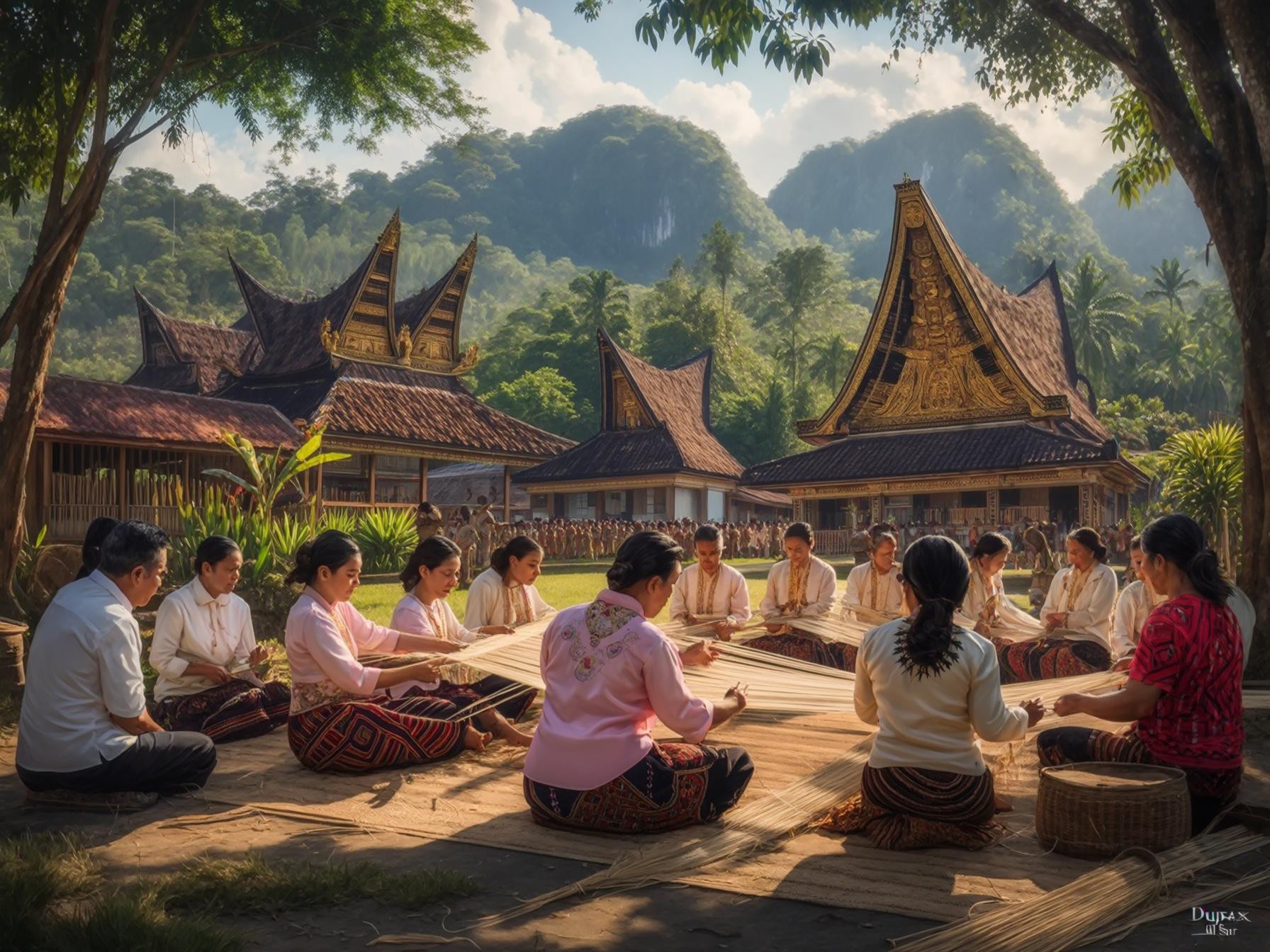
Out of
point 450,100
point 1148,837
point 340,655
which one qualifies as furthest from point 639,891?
point 450,100

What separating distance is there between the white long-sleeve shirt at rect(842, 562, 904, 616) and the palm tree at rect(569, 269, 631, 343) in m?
39.9

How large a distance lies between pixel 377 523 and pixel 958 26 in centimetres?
1149

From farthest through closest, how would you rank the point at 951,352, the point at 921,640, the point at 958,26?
1. the point at 951,352
2. the point at 958,26
3. the point at 921,640

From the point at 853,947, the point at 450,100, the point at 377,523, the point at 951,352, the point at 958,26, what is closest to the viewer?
the point at 853,947

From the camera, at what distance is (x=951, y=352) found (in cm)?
2447

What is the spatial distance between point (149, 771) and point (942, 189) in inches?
5547

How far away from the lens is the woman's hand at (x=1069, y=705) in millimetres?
3939

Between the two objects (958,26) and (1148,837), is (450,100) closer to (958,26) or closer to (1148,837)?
(958,26)

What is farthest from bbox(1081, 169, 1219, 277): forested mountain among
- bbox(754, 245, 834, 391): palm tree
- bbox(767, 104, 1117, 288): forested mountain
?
bbox(754, 245, 834, 391): palm tree

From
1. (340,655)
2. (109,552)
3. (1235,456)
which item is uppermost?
(1235,456)

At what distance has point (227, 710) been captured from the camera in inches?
235

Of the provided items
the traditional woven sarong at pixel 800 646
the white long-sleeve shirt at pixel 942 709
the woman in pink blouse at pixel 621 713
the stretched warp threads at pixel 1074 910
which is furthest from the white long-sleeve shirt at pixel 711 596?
the stretched warp threads at pixel 1074 910

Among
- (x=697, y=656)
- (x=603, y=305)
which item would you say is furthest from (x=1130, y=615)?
(x=603, y=305)

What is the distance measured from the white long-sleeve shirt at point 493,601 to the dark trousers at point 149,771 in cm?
217
